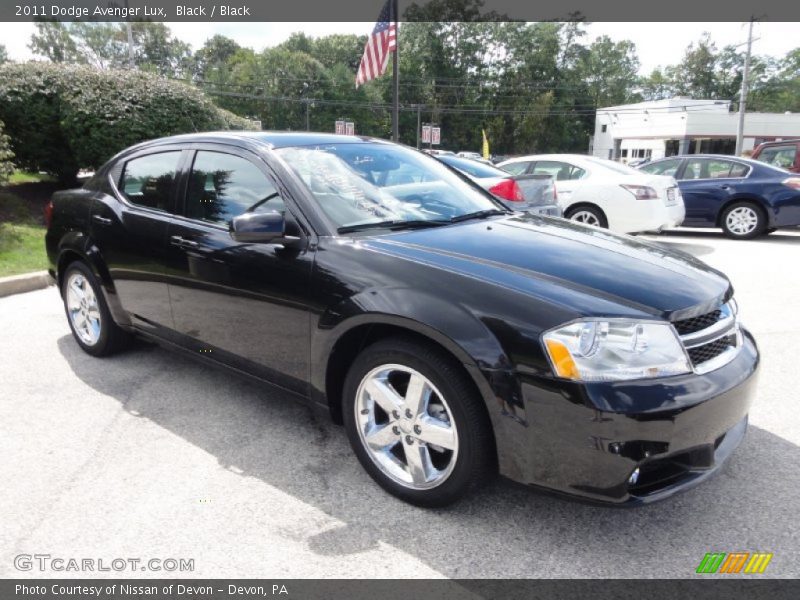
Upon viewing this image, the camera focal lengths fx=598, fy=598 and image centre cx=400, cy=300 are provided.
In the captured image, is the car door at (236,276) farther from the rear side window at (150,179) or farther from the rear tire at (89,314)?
the rear tire at (89,314)

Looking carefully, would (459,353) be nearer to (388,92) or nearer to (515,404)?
(515,404)

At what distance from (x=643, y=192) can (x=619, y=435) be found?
7.65m

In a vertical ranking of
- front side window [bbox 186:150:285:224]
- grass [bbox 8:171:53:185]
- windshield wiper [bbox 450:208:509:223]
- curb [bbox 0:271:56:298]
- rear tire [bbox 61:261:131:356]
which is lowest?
curb [bbox 0:271:56:298]

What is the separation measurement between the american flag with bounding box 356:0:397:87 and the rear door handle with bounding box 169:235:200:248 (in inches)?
400

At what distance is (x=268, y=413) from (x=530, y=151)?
75.5 metres

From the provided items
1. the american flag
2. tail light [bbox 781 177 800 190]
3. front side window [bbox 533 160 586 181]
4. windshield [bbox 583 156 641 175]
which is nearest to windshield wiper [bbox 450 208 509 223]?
front side window [bbox 533 160 586 181]

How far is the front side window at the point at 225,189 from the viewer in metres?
3.16

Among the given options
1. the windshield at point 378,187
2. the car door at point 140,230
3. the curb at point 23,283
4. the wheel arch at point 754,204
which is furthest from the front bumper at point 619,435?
the wheel arch at point 754,204

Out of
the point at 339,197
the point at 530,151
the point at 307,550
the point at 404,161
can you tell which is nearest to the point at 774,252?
the point at 404,161

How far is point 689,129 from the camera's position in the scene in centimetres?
4703

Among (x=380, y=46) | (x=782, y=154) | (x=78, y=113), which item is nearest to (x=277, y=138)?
(x=78, y=113)

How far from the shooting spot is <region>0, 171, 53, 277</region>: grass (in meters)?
7.54

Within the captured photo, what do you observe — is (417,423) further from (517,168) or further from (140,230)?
(517,168)

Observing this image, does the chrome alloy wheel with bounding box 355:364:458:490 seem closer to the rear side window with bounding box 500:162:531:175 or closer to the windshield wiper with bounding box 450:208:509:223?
the windshield wiper with bounding box 450:208:509:223
